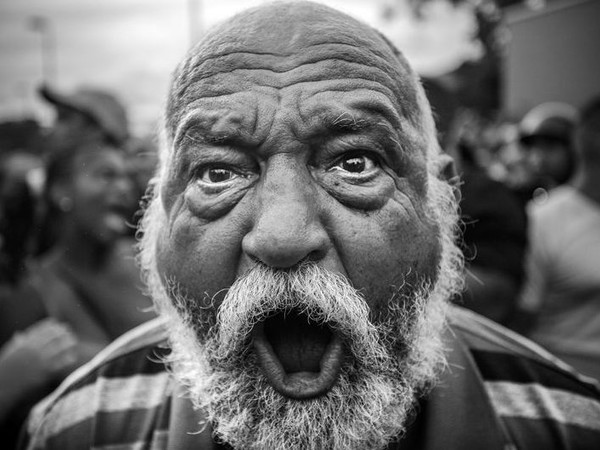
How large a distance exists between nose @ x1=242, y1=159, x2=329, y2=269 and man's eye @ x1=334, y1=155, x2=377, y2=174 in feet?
0.38

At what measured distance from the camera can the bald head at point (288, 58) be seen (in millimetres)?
1688

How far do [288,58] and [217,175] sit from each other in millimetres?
399

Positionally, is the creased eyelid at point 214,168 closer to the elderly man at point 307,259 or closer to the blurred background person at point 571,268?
the elderly man at point 307,259

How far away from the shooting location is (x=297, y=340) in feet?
5.35

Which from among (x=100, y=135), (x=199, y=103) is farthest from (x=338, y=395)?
(x=100, y=135)

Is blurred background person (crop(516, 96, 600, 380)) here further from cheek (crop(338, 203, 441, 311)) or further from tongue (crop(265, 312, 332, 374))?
tongue (crop(265, 312, 332, 374))

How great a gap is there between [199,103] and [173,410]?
0.98m

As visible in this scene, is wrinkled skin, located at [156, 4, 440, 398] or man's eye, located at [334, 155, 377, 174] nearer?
wrinkled skin, located at [156, 4, 440, 398]

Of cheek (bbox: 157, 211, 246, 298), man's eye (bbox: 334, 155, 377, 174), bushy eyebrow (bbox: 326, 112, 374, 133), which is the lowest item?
cheek (bbox: 157, 211, 246, 298)

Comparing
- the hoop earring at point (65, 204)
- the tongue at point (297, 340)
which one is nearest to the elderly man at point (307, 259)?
the tongue at point (297, 340)

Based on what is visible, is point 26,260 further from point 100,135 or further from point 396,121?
point 396,121

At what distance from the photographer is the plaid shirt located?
1823 mm

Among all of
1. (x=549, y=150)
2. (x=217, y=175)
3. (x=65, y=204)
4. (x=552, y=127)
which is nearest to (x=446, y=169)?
(x=217, y=175)

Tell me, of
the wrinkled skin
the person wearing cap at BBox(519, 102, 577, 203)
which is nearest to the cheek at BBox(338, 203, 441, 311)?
the wrinkled skin
